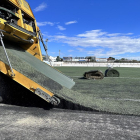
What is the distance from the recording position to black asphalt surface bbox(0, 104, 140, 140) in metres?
2.45

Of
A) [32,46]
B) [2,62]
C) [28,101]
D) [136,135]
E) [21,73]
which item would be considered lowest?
[136,135]

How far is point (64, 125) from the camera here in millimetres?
2842

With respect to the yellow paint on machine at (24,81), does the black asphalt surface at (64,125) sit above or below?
below

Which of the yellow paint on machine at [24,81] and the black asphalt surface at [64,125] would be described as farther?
the yellow paint on machine at [24,81]

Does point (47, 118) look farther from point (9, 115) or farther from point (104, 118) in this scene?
point (104, 118)

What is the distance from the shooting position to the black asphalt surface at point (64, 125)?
2449mm

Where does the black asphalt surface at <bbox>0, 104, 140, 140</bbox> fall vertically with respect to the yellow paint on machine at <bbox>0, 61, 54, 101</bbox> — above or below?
below

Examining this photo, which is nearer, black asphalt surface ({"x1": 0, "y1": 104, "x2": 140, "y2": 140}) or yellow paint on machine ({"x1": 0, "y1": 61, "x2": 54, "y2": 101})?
black asphalt surface ({"x1": 0, "y1": 104, "x2": 140, "y2": 140})

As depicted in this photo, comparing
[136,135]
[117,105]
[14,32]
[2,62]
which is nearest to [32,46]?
[14,32]

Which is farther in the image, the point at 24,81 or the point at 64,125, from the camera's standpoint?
the point at 24,81

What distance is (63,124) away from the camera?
288 cm

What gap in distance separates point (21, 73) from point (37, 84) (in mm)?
436

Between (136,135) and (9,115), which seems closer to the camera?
(136,135)

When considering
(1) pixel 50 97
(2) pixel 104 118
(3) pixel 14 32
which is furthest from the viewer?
(3) pixel 14 32
